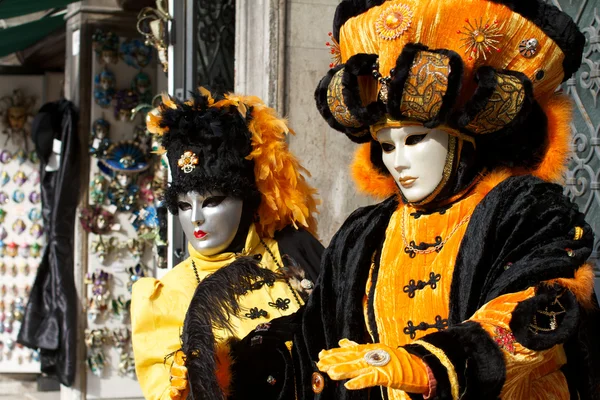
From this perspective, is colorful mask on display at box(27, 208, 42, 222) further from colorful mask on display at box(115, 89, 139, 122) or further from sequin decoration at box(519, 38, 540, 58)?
sequin decoration at box(519, 38, 540, 58)

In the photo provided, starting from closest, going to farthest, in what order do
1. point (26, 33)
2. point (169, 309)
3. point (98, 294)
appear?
point (169, 309) → point (98, 294) → point (26, 33)

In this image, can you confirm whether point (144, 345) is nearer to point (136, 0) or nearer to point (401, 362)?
point (401, 362)

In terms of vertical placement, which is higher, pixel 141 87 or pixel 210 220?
pixel 141 87

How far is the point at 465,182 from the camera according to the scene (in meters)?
2.62

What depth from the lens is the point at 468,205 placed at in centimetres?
261

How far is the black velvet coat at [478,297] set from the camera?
85.7 inches

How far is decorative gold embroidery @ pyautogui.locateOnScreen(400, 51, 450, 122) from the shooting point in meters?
2.45

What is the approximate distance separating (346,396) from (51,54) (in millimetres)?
7882

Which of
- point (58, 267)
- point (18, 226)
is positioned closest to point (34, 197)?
point (18, 226)

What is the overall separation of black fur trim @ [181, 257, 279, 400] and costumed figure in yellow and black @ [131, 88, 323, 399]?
0.19 metres

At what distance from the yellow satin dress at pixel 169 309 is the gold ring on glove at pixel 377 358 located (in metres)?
1.49

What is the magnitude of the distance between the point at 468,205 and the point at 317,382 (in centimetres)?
→ 66

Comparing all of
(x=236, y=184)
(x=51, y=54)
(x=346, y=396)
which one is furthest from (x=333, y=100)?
(x=51, y=54)

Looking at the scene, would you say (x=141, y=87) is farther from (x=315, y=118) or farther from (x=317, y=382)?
(x=317, y=382)
